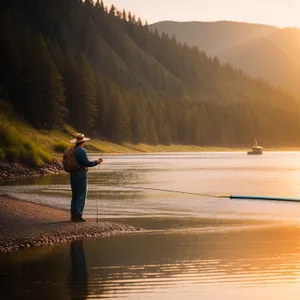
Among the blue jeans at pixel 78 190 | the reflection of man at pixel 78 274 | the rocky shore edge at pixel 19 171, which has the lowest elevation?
the rocky shore edge at pixel 19 171

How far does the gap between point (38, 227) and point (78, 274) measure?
5.55 meters

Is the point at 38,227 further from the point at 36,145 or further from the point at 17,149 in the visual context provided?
the point at 36,145

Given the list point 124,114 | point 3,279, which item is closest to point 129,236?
point 3,279

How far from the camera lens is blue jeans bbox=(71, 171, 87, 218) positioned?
73.6 feet

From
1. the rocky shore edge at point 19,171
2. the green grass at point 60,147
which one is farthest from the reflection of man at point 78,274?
the green grass at point 60,147

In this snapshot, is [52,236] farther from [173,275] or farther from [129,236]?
[173,275]

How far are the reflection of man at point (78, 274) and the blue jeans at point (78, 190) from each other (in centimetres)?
288

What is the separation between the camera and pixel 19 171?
61.2m

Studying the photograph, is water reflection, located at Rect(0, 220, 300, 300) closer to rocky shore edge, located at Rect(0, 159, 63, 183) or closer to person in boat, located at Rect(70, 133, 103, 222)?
person in boat, located at Rect(70, 133, 103, 222)

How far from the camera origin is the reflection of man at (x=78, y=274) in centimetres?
1372

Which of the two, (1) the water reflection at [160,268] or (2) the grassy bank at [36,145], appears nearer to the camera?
(1) the water reflection at [160,268]

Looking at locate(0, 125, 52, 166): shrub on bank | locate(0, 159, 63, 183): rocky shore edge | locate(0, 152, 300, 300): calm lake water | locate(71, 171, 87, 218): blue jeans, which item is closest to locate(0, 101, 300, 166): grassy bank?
locate(0, 125, 52, 166): shrub on bank

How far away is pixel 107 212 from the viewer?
29.6 m

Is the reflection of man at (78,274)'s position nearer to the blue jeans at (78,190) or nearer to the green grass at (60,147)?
the blue jeans at (78,190)
